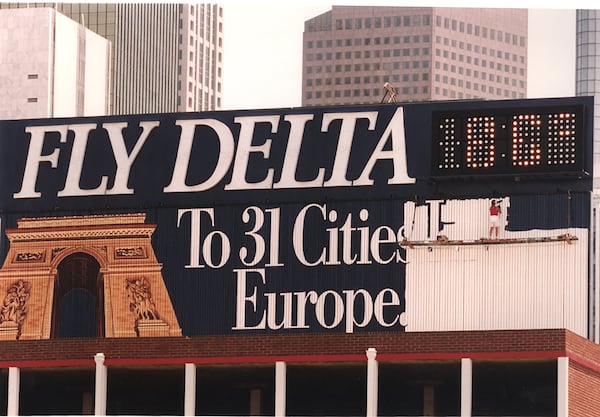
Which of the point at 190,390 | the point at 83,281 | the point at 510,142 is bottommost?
the point at 190,390

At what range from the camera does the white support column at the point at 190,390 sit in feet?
185

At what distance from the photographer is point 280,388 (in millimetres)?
55656

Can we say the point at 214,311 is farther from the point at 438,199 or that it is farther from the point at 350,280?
the point at 438,199

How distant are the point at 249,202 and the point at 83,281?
7.25 meters

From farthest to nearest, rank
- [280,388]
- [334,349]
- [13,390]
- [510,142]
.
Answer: [13,390] < [510,142] < [280,388] < [334,349]

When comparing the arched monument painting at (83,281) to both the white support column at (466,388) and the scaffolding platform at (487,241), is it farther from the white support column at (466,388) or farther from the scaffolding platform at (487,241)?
the white support column at (466,388)

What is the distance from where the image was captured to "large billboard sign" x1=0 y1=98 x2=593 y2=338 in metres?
57.6

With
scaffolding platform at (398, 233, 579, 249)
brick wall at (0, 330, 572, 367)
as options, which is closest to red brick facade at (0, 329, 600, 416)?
brick wall at (0, 330, 572, 367)

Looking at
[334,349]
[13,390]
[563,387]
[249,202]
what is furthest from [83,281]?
[563,387]

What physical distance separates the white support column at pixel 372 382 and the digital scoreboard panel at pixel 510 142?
760 cm

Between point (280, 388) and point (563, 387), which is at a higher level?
point (563, 387)

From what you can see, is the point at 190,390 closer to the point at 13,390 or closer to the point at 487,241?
the point at 13,390

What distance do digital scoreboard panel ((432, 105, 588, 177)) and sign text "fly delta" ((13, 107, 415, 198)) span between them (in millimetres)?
1714

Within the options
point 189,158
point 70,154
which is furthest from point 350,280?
point 70,154
